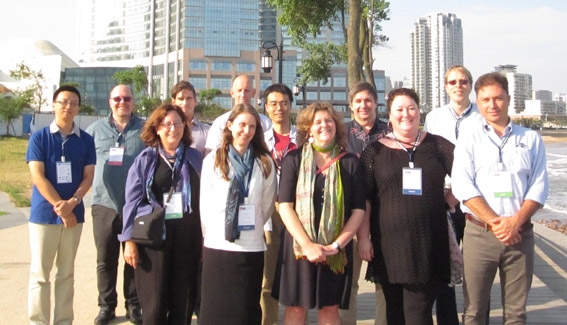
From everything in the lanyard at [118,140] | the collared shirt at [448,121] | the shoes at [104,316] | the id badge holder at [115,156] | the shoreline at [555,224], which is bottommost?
the shoes at [104,316]

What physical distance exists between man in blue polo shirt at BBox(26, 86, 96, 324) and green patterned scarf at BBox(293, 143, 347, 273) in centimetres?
190

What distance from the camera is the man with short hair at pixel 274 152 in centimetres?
388

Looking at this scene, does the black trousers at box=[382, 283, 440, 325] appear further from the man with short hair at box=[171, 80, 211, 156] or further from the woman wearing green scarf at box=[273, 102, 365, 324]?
the man with short hair at box=[171, 80, 211, 156]

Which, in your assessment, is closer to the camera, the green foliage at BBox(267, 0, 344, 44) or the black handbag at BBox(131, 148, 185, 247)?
the black handbag at BBox(131, 148, 185, 247)

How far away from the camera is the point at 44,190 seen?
11.9ft

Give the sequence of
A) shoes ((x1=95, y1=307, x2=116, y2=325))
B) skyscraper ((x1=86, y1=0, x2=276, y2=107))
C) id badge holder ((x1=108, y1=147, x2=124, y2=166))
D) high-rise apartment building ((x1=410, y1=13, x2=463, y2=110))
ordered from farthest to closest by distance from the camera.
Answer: high-rise apartment building ((x1=410, y1=13, x2=463, y2=110)), skyscraper ((x1=86, y1=0, x2=276, y2=107)), id badge holder ((x1=108, y1=147, x2=124, y2=166)), shoes ((x1=95, y1=307, x2=116, y2=325))

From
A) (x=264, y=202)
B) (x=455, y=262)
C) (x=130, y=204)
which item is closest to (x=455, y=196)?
(x=455, y=262)

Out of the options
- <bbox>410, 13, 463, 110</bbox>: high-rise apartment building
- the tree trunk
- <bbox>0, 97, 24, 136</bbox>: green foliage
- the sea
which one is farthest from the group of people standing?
<bbox>410, 13, 463, 110</bbox>: high-rise apartment building

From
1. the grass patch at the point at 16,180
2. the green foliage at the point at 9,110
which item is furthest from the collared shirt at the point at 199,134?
the green foliage at the point at 9,110

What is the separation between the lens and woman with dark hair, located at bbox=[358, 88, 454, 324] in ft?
9.96

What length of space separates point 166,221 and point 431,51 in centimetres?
12123

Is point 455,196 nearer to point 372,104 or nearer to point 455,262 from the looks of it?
point 455,262

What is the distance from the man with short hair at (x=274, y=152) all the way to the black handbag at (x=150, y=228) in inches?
37.0

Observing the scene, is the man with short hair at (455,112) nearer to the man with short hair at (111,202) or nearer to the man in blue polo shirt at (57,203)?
the man with short hair at (111,202)
